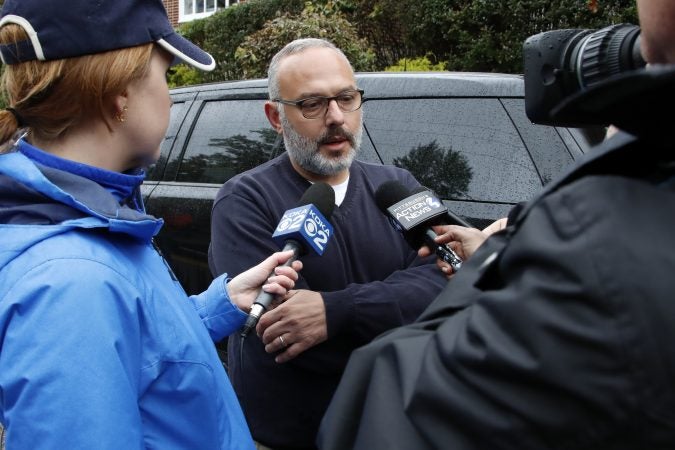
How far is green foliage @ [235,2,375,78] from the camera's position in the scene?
737 centimetres

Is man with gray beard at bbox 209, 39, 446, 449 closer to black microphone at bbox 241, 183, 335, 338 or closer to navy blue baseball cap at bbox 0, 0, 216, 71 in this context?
black microphone at bbox 241, 183, 335, 338

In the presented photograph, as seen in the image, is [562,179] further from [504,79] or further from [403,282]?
[504,79]

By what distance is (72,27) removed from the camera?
1.30 meters

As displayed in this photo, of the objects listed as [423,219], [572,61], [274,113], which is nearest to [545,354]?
[572,61]

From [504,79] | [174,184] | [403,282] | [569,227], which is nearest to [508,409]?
[569,227]

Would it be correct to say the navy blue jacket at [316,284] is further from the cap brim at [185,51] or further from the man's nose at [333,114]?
the cap brim at [185,51]

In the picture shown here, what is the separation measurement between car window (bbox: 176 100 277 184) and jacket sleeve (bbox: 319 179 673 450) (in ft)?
8.90

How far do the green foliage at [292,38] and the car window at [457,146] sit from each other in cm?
457

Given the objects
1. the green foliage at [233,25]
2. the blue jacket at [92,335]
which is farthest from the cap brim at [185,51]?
the green foliage at [233,25]

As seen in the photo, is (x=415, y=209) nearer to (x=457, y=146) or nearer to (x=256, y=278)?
(x=256, y=278)

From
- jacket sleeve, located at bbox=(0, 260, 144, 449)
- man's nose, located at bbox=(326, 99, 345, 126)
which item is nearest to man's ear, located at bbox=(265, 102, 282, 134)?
man's nose, located at bbox=(326, 99, 345, 126)

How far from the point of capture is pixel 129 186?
57.1 inches

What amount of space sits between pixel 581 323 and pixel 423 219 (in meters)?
1.15

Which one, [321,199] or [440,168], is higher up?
[321,199]
